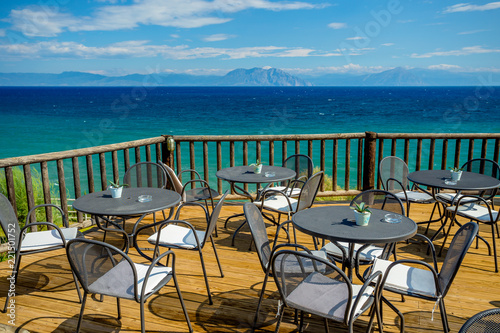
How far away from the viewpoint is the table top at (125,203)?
288 cm

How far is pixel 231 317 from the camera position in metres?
2.58

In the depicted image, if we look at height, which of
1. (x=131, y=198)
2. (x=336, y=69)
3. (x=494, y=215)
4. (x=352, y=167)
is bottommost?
(x=352, y=167)

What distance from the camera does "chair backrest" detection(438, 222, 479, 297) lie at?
6.39 ft

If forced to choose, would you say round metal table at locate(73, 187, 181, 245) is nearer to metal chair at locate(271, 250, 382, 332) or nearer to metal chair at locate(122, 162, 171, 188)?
metal chair at locate(122, 162, 171, 188)

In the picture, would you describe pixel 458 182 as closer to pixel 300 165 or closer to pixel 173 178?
pixel 300 165

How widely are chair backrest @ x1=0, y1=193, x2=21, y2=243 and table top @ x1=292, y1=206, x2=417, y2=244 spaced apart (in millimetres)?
2034

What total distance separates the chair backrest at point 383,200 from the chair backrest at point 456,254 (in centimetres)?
85

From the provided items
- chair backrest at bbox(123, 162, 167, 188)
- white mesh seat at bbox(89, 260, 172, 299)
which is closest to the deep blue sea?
chair backrest at bbox(123, 162, 167, 188)

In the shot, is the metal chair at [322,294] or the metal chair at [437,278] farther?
the metal chair at [437,278]

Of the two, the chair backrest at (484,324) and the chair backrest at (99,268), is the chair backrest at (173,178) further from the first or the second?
the chair backrest at (484,324)

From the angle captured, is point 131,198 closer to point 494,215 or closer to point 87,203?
point 87,203

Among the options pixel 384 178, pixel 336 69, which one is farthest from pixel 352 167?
pixel 336 69

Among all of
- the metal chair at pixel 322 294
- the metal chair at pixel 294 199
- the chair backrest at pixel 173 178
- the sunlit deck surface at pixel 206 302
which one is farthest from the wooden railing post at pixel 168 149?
the metal chair at pixel 322 294

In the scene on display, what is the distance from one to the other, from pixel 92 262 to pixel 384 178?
3.40 metres
